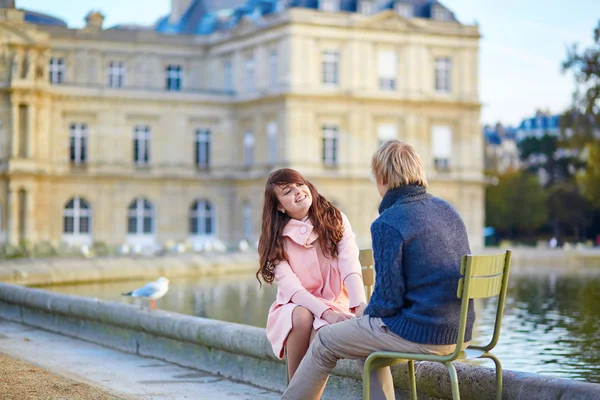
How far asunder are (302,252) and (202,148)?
39.8 m

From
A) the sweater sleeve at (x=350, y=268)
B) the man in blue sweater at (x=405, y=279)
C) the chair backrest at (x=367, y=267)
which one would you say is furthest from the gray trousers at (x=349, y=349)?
the chair backrest at (x=367, y=267)

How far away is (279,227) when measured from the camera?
6027 mm

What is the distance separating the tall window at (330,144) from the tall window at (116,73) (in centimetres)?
1005

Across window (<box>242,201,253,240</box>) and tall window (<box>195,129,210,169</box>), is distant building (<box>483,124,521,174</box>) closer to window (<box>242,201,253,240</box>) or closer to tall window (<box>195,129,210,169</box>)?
tall window (<box>195,129,210,169</box>)

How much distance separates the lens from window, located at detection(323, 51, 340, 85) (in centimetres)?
4269

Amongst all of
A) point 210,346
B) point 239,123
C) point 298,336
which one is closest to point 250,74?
point 239,123

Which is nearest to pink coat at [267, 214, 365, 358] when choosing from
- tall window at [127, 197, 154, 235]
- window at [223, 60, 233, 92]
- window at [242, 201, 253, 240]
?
window at [242, 201, 253, 240]

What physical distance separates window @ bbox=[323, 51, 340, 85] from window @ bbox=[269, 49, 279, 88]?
6.26 feet

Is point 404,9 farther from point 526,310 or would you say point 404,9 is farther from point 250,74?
point 526,310

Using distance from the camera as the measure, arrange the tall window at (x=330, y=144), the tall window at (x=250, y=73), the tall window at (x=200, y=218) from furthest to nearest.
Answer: the tall window at (x=200, y=218) → the tall window at (x=250, y=73) → the tall window at (x=330, y=144)

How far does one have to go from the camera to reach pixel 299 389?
17.9ft

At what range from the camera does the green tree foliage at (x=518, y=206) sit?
62375mm

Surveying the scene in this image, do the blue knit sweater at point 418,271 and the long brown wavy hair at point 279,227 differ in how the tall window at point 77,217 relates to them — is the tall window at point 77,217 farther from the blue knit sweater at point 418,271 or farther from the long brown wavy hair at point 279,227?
the blue knit sweater at point 418,271

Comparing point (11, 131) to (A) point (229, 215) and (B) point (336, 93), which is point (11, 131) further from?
(B) point (336, 93)
